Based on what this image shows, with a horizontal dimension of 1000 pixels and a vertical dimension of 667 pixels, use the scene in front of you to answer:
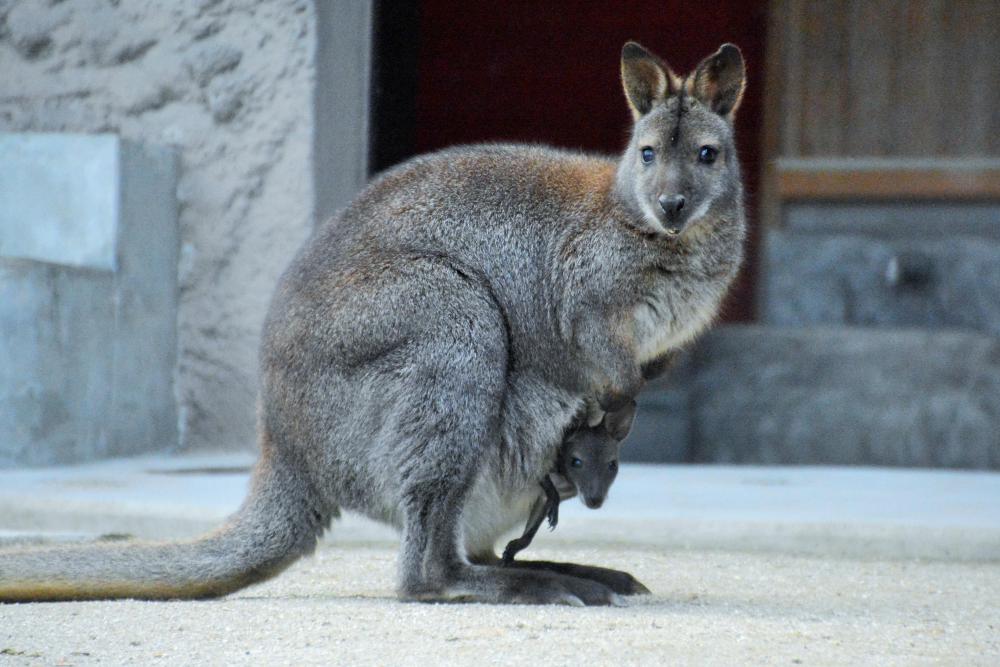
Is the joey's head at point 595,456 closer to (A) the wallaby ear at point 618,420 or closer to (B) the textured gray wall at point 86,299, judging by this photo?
(A) the wallaby ear at point 618,420

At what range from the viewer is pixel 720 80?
4305 mm

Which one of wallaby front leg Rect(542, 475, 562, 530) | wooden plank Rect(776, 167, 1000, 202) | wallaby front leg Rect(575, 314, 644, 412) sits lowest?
wallaby front leg Rect(542, 475, 562, 530)

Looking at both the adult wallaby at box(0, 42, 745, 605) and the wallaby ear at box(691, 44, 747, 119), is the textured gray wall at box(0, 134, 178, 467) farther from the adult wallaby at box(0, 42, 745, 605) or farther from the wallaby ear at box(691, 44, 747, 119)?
the wallaby ear at box(691, 44, 747, 119)

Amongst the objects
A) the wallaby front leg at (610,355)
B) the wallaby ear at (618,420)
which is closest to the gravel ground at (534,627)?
the wallaby ear at (618,420)

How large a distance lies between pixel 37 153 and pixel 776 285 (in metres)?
4.53

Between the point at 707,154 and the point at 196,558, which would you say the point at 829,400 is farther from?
the point at 196,558

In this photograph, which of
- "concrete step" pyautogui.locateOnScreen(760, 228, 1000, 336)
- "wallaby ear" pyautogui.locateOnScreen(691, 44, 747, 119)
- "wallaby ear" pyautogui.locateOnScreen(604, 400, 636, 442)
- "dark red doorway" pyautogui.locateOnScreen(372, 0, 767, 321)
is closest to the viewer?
"wallaby ear" pyautogui.locateOnScreen(691, 44, 747, 119)

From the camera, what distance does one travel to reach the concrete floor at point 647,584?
3.46 meters

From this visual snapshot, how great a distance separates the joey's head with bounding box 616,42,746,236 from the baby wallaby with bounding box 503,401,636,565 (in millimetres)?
583

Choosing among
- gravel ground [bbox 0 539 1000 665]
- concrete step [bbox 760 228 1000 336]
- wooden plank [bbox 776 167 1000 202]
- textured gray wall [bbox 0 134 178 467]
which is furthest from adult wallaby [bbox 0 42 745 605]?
wooden plank [bbox 776 167 1000 202]

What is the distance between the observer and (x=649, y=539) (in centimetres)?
545

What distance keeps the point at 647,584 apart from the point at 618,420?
0.62 m

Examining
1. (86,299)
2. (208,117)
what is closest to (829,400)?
(208,117)

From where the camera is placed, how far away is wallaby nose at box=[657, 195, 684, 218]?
405 centimetres
